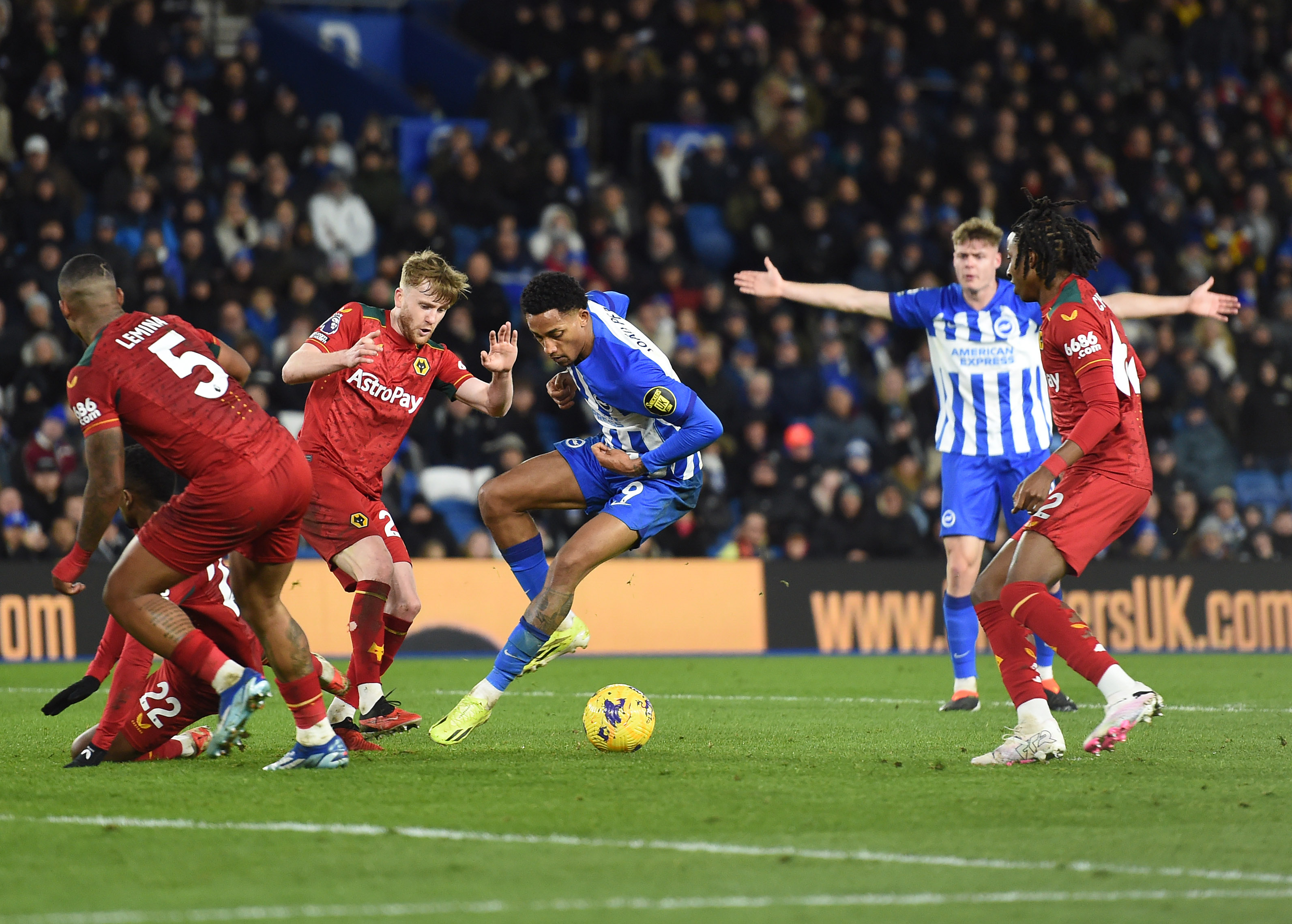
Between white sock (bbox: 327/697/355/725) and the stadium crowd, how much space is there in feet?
23.0

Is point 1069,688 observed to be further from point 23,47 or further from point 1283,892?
point 23,47

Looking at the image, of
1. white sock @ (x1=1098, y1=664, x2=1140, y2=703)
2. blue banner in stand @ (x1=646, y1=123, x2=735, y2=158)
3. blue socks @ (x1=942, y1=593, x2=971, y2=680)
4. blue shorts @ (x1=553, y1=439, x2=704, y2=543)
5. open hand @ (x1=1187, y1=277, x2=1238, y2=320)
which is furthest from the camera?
blue banner in stand @ (x1=646, y1=123, x2=735, y2=158)

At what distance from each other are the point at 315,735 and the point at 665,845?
2.17 m

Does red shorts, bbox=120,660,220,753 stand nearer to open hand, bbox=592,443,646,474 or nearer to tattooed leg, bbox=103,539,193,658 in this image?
tattooed leg, bbox=103,539,193,658

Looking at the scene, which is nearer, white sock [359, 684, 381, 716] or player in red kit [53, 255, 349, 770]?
player in red kit [53, 255, 349, 770]

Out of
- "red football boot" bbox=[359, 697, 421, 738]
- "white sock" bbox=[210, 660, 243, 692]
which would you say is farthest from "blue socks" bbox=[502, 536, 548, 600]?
"white sock" bbox=[210, 660, 243, 692]

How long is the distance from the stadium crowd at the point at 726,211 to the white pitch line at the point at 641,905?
1075cm

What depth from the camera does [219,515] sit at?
6.33 meters

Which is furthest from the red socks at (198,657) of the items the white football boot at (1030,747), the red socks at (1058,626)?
the red socks at (1058,626)

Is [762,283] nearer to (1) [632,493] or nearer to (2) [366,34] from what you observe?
(1) [632,493]

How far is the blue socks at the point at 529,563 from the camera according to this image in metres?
8.32

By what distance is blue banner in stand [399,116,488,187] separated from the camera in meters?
19.2

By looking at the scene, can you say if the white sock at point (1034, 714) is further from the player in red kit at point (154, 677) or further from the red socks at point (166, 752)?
the red socks at point (166, 752)

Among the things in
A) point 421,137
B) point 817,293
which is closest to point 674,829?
point 817,293
